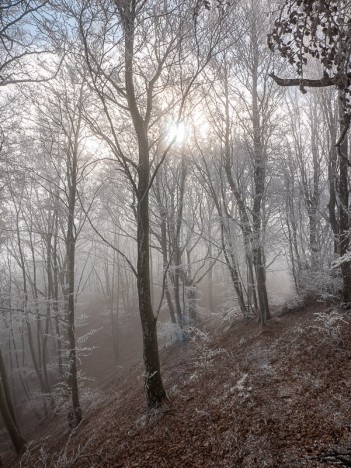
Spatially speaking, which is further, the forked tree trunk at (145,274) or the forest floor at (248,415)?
the forked tree trunk at (145,274)

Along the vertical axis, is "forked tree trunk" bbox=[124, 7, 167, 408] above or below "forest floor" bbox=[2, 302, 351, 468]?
above

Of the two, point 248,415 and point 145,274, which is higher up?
point 145,274

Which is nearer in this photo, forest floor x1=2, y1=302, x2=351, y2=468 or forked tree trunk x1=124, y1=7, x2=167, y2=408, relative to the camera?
forest floor x1=2, y1=302, x2=351, y2=468

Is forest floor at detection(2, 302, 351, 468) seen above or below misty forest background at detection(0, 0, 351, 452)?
below

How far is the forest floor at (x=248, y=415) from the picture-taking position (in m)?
3.52

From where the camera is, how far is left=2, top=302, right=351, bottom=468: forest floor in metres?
3.52

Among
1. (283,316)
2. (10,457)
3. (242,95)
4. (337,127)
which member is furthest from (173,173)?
(10,457)

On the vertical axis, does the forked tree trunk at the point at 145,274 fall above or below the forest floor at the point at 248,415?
above

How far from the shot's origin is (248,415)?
4.39 metres

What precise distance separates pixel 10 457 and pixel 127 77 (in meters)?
12.6

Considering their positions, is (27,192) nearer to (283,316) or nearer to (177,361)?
(177,361)

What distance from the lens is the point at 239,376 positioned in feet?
19.5

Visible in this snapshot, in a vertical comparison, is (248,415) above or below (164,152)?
below

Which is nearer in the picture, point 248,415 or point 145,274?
point 248,415
